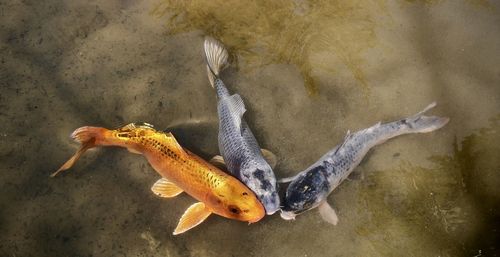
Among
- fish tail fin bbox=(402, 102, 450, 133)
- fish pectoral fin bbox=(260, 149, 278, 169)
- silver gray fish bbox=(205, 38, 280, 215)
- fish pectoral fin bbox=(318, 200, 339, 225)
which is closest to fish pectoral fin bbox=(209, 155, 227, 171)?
silver gray fish bbox=(205, 38, 280, 215)

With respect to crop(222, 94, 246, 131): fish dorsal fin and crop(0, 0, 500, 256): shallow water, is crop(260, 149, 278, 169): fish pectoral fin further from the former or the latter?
crop(222, 94, 246, 131): fish dorsal fin

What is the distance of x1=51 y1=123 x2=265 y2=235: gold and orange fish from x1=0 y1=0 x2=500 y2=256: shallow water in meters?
0.31

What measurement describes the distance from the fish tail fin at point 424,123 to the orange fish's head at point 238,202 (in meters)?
1.97

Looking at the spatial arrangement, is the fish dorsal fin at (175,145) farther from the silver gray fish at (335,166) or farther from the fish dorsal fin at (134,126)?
the silver gray fish at (335,166)

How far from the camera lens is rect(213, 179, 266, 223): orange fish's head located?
11.9 ft

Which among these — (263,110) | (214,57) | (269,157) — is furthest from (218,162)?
(214,57)

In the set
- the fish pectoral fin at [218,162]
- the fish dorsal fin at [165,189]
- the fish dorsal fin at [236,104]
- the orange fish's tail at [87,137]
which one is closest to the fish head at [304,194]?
the fish pectoral fin at [218,162]

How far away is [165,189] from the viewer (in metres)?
4.18

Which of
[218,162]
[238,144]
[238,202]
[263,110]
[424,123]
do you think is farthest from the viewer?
[263,110]

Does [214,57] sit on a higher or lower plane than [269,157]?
higher

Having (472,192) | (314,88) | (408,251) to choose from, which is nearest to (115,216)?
(314,88)

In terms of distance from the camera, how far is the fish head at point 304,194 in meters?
4.01

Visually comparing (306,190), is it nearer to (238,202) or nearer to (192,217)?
(238,202)

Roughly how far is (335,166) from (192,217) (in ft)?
4.91
